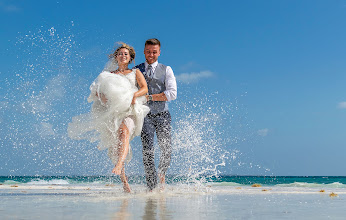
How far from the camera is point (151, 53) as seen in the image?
19.5ft

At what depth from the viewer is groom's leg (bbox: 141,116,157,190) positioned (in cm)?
572

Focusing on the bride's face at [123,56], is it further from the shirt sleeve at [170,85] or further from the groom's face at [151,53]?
the shirt sleeve at [170,85]

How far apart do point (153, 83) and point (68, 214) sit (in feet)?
10.4

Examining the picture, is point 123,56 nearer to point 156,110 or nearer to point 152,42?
point 152,42

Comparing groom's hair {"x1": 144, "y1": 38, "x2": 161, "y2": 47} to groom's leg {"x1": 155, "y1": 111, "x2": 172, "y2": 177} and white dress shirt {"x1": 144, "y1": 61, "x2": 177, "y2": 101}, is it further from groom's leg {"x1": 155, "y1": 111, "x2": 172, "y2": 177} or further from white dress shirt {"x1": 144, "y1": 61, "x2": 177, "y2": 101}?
groom's leg {"x1": 155, "y1": 111, "x2": 172, "y2": 177}

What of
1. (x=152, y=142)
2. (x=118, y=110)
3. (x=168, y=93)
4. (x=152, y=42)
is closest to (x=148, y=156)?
(x=152, y=142)

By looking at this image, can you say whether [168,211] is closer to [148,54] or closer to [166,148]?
[166,148]

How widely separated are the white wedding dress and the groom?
8.2 inches

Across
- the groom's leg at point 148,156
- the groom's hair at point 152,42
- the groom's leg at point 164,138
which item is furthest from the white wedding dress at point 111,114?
the groom's hair at point 152,42

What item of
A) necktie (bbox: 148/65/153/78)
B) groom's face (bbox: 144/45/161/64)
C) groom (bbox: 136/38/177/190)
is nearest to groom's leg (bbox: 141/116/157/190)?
groom (bbox: 136/38/177/190)

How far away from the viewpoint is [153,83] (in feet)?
19.4

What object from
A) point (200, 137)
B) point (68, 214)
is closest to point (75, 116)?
point (200, 137)

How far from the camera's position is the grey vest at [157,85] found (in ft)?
19.2

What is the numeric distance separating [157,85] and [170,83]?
21 cm
